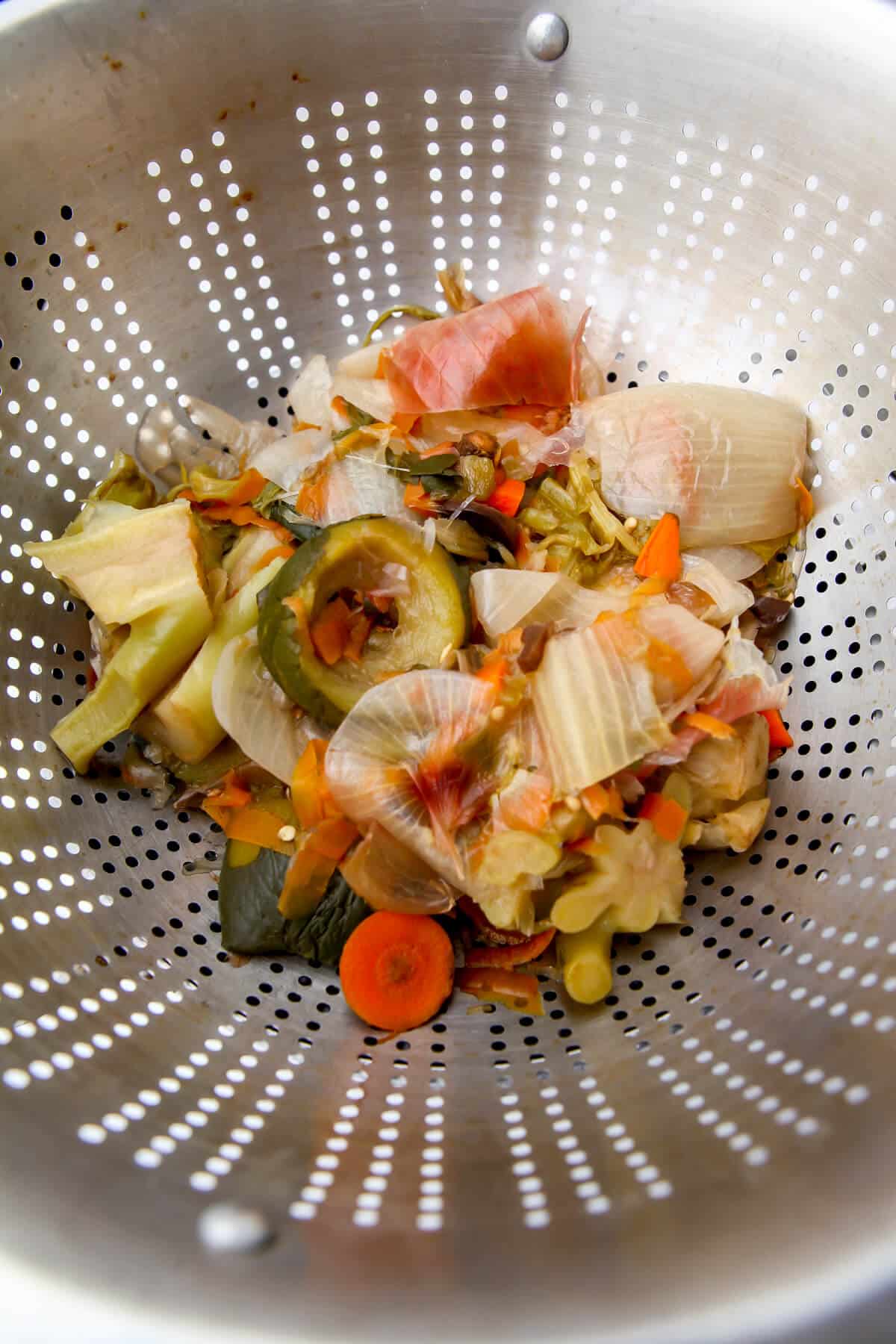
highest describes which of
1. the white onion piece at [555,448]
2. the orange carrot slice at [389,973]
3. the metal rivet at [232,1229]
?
the white onion piece at [555,448]

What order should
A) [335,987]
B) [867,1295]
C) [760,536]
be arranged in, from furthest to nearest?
[760,536], [335,987], [867,1295]

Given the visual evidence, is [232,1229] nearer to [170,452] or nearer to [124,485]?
[124,485]

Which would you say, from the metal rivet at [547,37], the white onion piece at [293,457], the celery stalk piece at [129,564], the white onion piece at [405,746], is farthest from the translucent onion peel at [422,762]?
the metal rivet at [547,37]

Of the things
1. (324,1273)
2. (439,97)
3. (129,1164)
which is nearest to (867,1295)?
(324,1273)

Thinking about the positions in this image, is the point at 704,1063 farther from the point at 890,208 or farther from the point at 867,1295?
the point at 890,208

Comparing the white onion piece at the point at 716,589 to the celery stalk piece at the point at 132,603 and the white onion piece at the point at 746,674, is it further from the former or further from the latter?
the celery stalk piece at the point at 132,603

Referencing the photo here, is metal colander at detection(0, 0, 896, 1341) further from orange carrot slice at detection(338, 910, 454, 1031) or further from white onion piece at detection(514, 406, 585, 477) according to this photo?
white onion piece at detection(514, 406, 585, 477)
